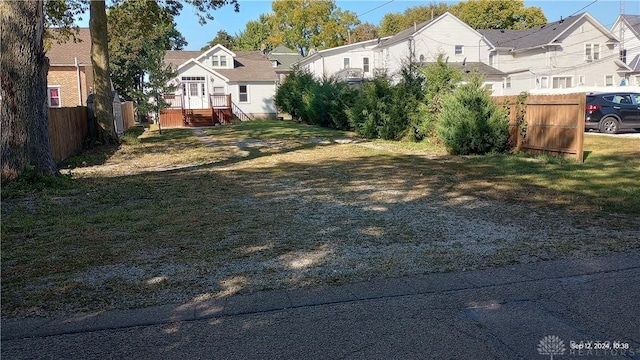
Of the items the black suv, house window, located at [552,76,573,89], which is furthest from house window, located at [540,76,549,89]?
the black suv

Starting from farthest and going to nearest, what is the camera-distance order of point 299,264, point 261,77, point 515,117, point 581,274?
point 261,77 < point 515,117 < point 299,264 < point 581,274

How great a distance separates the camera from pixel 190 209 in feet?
27.9

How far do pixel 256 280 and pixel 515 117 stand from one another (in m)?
12.8

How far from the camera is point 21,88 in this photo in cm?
1041

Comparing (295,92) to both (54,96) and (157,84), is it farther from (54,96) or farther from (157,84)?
(54,96)

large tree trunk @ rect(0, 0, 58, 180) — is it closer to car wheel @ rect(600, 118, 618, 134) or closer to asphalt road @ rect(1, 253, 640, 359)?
asphalt road @ rect(1, 253, 640, 359)

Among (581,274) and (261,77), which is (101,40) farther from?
(261,77)

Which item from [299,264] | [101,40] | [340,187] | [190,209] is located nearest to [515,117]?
[340,187]

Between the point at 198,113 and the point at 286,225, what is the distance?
32334 mm

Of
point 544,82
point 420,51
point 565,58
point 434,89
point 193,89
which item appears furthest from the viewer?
point 565,58

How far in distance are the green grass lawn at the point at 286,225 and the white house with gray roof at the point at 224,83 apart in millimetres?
27593

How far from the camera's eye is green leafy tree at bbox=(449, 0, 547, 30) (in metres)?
72.4

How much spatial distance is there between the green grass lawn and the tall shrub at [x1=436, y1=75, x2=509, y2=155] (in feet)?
5.19

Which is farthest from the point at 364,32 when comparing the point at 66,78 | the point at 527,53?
the point at 66,78
